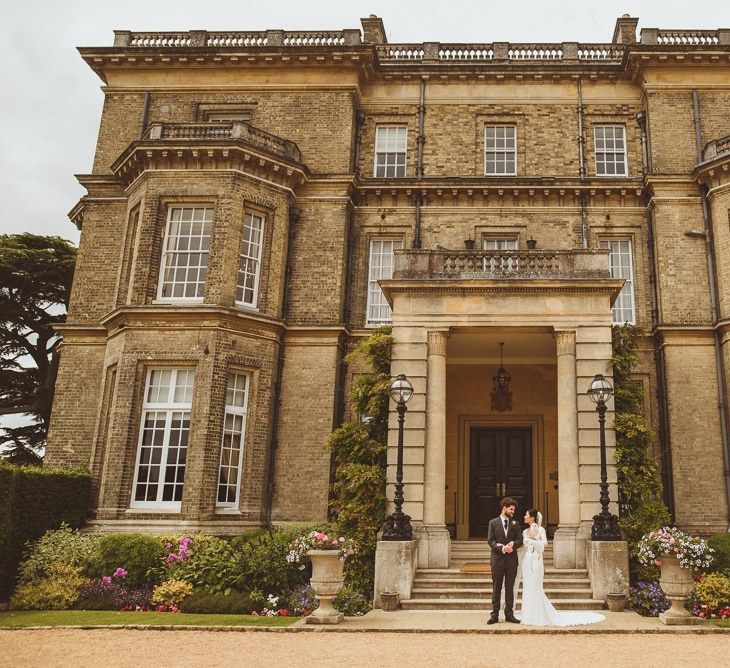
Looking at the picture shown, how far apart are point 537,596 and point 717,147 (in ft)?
48.9

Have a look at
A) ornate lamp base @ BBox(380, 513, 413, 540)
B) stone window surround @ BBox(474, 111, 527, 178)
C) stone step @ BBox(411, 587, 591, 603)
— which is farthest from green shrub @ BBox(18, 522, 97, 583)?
stone window surround @ BBox(474, 111, 527, 178)

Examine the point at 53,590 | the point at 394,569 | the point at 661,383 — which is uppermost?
the point at 661,383

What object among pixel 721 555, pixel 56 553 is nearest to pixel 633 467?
pixel 721 555

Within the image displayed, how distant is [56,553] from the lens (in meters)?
15.1

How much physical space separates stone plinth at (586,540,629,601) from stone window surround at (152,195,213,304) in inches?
460

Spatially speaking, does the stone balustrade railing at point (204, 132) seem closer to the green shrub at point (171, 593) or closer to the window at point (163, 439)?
the window at point (163, 439)

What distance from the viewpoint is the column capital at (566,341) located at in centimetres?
1510

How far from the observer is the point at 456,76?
2219 centimetres

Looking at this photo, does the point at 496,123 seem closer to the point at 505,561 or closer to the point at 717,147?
the point at 717,147

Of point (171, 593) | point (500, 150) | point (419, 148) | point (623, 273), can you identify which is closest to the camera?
point (171, 593)

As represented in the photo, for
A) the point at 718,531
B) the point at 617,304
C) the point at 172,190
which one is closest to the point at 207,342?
the point at 172,190

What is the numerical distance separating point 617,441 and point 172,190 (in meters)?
13.3

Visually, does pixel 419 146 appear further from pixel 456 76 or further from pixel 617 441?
pixel 617 441

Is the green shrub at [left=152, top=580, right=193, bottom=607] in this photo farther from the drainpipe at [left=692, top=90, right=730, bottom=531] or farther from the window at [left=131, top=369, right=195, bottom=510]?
the drainpipe at [left=692, top=90, right=730, bottom=531]
